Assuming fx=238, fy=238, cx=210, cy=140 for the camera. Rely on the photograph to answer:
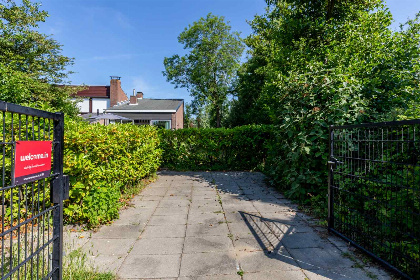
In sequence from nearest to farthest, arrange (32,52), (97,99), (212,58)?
(32,52) < (212,58) < (97,99)

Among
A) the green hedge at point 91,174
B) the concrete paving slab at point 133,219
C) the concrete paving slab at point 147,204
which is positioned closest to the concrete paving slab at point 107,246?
the green hedge at point 91,174

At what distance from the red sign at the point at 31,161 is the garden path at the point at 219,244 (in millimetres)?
1425

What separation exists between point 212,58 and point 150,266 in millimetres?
24123

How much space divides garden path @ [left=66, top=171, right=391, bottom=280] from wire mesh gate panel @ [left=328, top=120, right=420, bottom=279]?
25 cm

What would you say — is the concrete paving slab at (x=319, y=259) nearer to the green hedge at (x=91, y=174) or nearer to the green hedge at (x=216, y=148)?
the green hedge at (x=91, y=174)

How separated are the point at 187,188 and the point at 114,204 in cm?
259

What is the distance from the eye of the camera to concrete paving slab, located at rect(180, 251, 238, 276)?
99.1 inches

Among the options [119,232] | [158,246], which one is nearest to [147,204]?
[119,232]

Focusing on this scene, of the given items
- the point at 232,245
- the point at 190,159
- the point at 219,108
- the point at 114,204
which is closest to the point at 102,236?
the point at 114,204

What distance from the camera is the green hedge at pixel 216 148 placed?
914 cm

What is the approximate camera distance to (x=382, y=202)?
2617 mm

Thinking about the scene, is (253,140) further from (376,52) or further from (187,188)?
(376,52)

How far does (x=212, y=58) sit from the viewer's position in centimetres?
2464

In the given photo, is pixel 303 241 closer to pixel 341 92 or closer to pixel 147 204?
pixel 341 92
